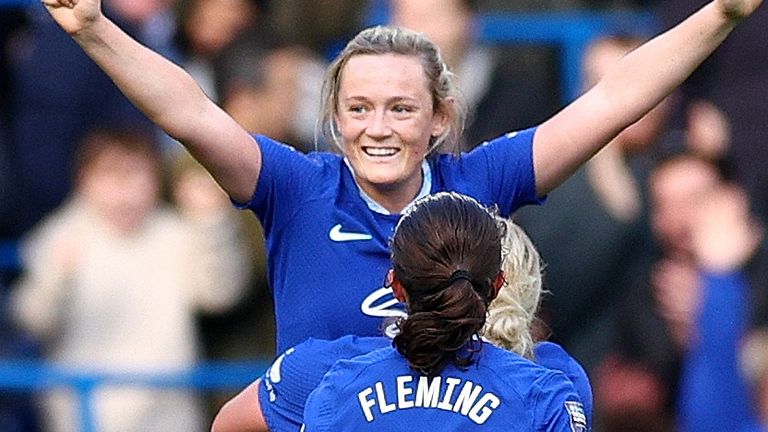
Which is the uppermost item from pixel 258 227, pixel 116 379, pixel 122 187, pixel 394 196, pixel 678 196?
pixel 394 196

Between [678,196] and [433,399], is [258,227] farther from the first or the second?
[433,399]

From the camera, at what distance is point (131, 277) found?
26.7 feet

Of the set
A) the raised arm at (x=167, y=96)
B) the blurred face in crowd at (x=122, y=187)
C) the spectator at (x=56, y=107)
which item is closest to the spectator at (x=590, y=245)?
the blurred face in crowd at (x=122, y=187)

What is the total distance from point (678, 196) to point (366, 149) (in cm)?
309

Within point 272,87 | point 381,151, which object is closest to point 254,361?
point 272,87

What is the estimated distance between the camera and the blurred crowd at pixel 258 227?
7.68 m

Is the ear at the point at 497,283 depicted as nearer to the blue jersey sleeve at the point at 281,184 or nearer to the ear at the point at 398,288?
the ear at the point at 398,288

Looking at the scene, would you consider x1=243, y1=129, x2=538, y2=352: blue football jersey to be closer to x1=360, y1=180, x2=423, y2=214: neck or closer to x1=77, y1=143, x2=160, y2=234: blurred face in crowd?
x1=360, y1=180, x2=423, y2=214: neck

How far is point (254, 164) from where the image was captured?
5.04 m

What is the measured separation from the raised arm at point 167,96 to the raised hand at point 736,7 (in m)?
1.16

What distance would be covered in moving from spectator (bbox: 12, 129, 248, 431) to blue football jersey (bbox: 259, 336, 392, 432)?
A: 3.31m

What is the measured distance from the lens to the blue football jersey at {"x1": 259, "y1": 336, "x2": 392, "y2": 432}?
4633mm

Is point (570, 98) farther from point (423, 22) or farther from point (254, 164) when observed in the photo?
point (254, 164)

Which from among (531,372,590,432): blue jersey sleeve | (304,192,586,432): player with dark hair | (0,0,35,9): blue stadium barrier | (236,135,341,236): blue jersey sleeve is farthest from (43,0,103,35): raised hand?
(0,0,35,9): blue stadium barrier
